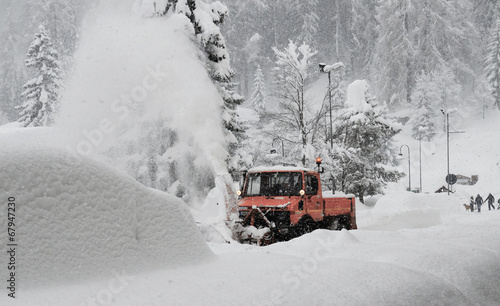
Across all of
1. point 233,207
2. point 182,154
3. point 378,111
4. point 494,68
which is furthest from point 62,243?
point 494,68

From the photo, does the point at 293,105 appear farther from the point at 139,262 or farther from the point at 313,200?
the point at 139,262

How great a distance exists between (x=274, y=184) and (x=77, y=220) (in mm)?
8284

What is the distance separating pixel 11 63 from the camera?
78.8 m

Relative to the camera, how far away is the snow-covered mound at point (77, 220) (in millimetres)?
3381

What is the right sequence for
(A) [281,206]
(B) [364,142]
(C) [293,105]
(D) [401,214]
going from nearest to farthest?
(A) [281,206] < (D) [401,214] < (C) [293,105] < (B) [364,142]

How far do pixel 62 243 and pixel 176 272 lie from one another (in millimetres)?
1068

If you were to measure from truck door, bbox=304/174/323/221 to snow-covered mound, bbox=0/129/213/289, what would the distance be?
24.1 ft

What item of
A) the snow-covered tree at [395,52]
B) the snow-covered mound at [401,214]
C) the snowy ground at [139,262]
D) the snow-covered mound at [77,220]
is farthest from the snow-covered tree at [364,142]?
the snow-covered tree at [395,52]

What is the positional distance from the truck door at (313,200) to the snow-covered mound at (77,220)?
24.1 feet

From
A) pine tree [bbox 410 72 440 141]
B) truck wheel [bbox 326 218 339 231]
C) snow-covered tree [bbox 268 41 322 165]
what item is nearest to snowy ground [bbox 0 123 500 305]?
truck wheel [bbox 326 218 339 231]

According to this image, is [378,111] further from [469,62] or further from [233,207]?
[469,62]

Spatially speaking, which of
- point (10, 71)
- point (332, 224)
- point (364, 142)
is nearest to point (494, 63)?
point (364, 142)

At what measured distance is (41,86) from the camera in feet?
124

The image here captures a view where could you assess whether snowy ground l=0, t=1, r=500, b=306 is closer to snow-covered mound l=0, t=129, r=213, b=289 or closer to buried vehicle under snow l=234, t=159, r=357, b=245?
snow-covered mound l=0, t=129, r=213, b=289
